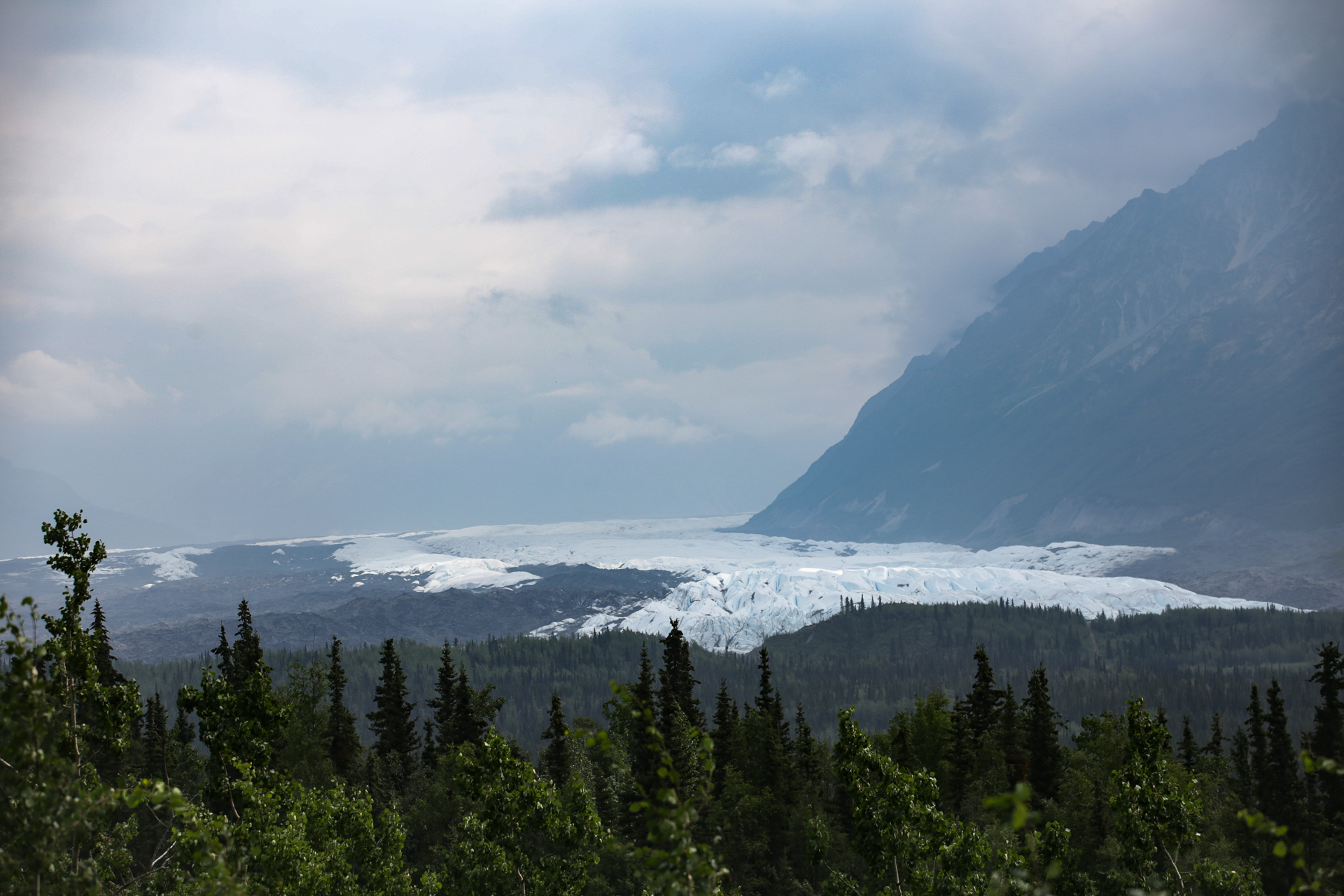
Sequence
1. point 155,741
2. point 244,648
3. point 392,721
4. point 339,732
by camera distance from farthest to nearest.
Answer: point 392,721
point 155,741
point 339,732
point 244,648

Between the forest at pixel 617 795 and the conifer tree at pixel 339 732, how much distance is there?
0.25 m

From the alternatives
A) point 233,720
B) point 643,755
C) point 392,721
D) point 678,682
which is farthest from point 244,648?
point 233,720

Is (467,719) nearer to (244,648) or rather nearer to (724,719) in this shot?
(244,648)

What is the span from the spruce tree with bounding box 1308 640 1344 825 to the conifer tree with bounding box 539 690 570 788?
2081 inches

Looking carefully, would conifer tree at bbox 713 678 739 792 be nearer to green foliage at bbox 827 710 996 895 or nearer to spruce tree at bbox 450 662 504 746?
spruce tree at bbox 450 662 504 746

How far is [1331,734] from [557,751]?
184 ft

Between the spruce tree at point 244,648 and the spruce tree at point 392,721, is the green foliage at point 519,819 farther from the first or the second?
the spruce tree at point 392,721

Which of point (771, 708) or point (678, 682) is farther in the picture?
point (771, 708)

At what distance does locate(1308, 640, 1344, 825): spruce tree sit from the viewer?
217 ft

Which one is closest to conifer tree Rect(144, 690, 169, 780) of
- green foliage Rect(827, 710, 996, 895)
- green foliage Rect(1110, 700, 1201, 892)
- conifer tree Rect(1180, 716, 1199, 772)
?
green foliage Rect(827, 710, 996, 895)

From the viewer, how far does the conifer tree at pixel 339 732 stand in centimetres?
8006

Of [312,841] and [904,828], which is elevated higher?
[904,828]

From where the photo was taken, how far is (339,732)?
8231cm

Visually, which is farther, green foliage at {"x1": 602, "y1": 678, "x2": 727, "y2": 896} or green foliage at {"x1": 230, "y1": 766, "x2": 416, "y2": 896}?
green foliage at {"x1": 230, "y1": 766, "x2": 416, "y2": 896}
